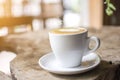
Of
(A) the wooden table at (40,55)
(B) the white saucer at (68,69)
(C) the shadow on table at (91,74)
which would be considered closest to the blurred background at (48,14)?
(A) the wooden table at (40,55)

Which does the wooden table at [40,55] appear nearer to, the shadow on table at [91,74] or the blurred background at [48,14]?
the shadow on table at [91,74]

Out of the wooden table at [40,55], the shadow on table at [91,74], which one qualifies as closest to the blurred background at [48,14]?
the wooden table at [40,55]

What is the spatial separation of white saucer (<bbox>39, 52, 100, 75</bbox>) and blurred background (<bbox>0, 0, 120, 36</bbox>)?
1391mm

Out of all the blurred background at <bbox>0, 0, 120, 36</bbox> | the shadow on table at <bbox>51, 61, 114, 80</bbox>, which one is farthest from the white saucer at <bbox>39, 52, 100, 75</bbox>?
the blurred background at <bbox>0, 0, 120, 36</bbox>

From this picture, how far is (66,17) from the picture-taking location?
403 cm

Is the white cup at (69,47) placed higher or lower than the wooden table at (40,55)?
higher

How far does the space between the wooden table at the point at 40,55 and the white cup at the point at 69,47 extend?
69 millimetres

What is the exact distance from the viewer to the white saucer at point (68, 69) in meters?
0.85

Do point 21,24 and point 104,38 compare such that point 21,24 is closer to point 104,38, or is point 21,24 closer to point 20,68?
point 104,38

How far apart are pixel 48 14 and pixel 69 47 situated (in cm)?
232

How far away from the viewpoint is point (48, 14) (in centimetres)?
315

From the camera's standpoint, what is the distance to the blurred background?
2.44 metres

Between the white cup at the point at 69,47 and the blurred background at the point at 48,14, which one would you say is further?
the blurred background at the point at 48,14

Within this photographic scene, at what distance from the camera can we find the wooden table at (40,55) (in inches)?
33.9
